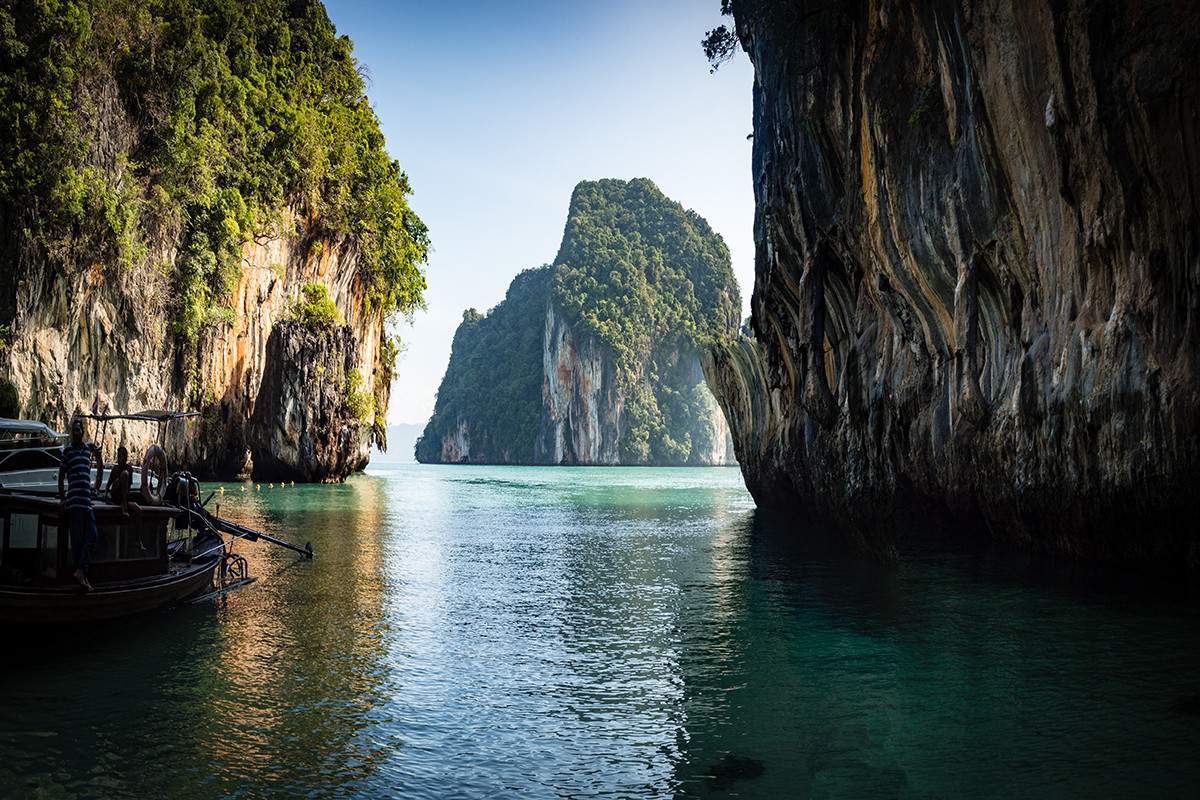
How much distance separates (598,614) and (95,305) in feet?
68.8

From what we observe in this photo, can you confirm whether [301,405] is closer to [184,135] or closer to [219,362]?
[219,362]

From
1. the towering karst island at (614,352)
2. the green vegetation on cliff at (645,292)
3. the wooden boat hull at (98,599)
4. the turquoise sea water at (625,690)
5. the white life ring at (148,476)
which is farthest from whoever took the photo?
the green vegetation on cliff at (645,292)

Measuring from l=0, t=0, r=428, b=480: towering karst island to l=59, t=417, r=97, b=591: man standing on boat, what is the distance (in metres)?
14.9

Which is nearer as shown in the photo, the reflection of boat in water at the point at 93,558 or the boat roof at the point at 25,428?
the reflection of boat in water at the point at 93,558

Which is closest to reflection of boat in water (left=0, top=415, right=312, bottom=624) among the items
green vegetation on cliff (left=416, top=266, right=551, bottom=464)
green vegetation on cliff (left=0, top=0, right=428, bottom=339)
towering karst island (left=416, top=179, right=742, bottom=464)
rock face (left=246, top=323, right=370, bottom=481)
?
green vegetation on cliff (left=0, top=0, right=428, bottom=339)

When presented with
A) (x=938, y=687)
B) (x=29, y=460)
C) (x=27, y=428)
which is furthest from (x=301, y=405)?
(x=938, y=687)

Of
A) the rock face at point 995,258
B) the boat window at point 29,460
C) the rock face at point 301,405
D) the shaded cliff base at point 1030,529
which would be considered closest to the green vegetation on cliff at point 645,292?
the rock face at point 301,405

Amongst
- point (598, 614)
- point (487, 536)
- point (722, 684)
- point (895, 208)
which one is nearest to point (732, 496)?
point (487, 536)

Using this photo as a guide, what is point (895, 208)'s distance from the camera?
588 inches

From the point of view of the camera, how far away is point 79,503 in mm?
8703

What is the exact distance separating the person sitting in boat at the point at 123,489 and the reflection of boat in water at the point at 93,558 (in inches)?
2.0

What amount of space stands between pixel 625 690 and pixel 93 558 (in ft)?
20.7

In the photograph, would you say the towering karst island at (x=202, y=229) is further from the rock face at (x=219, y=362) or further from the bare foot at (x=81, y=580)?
the bare foot at (x=81, y=580)

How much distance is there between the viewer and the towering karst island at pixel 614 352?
4609 inches
